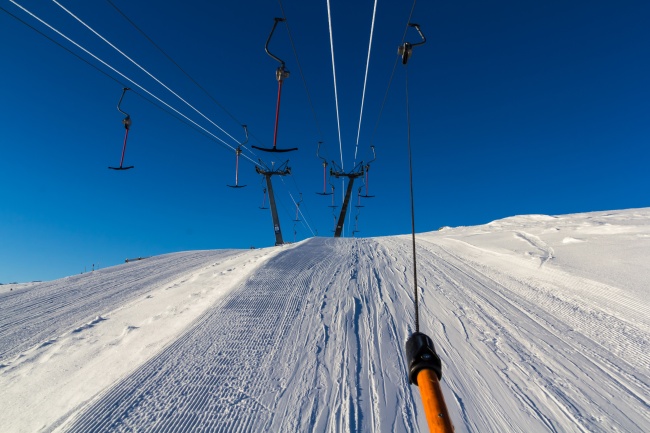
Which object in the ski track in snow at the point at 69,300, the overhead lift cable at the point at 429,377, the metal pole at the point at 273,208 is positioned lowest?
the ski track in snow at the point at 69,300

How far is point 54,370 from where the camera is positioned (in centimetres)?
399

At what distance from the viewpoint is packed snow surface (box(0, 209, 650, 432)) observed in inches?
114

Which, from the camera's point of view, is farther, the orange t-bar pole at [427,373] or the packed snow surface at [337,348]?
the packed snow surface at [337,348]

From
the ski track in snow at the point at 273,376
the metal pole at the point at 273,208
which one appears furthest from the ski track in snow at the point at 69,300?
the metal pole at the point at 273,208

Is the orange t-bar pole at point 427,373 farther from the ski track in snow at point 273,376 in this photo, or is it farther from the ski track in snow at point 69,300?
the ski track in snow at point 69,300

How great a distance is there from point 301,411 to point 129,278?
8.36m

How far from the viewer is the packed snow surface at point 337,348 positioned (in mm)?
2896

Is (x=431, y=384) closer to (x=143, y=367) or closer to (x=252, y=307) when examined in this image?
(x=143, y=367)

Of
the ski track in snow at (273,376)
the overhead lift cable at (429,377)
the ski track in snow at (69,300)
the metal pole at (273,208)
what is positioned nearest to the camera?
the overhead lift cable at (429,377)

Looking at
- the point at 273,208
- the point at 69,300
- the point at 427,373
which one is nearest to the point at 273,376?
the point at 427,373

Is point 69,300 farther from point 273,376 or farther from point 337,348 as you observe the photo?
point 337,348

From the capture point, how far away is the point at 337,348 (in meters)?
4.05

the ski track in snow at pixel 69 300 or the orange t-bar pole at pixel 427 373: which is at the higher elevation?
the orange t-bar pole at pixel 427 373

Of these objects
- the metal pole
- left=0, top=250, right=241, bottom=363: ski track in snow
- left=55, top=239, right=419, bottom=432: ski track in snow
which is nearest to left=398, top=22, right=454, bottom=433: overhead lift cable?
left=55, top=239, right=419, bottom=432: ski track in snow
